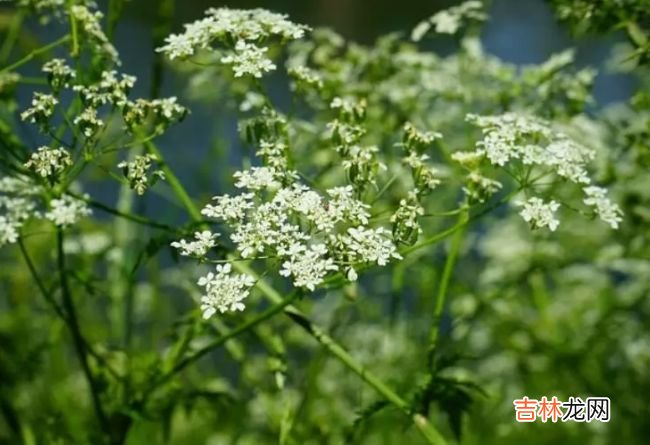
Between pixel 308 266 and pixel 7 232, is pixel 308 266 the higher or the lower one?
the lower one

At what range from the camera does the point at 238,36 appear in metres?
1.83

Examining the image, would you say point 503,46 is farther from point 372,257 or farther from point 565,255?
point 372,257

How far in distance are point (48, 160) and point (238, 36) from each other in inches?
16.1

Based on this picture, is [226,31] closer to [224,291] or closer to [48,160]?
[48,160]

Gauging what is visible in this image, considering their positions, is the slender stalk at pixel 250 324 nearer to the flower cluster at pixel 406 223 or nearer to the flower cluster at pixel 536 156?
the flower cluster at pixel 406 223

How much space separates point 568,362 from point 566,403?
0.38ft

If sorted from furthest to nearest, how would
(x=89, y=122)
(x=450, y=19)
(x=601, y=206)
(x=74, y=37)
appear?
(x=450, y=19), (x=74, y=37), (x=601, y=206), (x=89, y=122)

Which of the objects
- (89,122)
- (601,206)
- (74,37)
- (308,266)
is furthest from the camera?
(74,37)

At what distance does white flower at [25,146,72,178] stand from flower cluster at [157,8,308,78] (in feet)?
0.88

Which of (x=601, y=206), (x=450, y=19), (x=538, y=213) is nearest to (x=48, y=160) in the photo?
(x=538, y=213)

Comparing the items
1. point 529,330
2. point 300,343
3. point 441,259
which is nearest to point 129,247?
point 300,343

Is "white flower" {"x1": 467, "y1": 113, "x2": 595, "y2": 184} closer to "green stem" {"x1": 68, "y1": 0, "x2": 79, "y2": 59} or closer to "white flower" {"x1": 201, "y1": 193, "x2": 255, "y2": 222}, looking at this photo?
"white flower" {"x1": 201, "y1": 193, "x2": 255, "y2": 222}

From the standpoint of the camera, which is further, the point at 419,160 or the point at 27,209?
the point at 27,209

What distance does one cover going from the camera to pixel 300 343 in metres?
3.26
